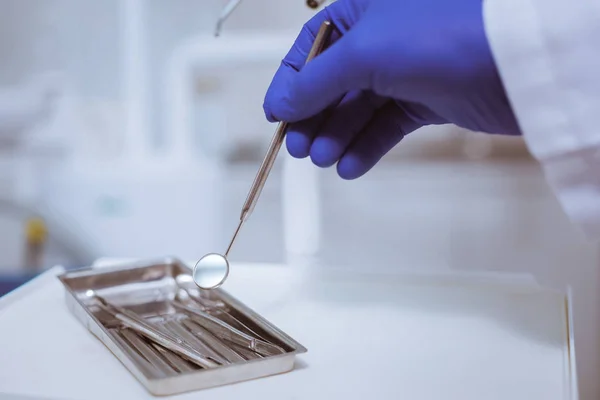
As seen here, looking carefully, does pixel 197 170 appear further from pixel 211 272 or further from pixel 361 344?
pixel 361 344

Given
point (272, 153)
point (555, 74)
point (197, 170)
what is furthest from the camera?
point (197, 170)

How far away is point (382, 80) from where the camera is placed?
548 millimetres

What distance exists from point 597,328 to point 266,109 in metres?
0.77

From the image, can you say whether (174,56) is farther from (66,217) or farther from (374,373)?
(374,373)

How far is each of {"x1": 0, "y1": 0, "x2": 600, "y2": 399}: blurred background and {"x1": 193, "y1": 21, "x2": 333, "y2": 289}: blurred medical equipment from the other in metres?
0.40

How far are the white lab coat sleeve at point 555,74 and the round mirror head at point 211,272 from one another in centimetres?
31

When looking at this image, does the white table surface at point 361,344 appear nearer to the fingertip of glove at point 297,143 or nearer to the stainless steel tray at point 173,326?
the stainless steel tray at point 173,326

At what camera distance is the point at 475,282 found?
2.58 feet

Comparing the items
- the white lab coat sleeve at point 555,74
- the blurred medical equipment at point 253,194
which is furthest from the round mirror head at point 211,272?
the white lab coat sleeve at point 555,74

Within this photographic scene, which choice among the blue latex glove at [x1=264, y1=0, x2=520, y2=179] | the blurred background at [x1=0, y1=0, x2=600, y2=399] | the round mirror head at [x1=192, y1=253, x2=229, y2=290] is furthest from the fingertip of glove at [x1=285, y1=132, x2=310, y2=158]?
the blurred background at [x1=0, y1=0, x2=600, y2=399]

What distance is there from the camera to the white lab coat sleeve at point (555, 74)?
0.49 m

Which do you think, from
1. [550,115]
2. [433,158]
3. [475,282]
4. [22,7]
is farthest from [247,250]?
[550,115]

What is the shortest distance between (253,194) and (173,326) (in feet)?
0.47

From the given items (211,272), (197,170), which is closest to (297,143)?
(211,272)
